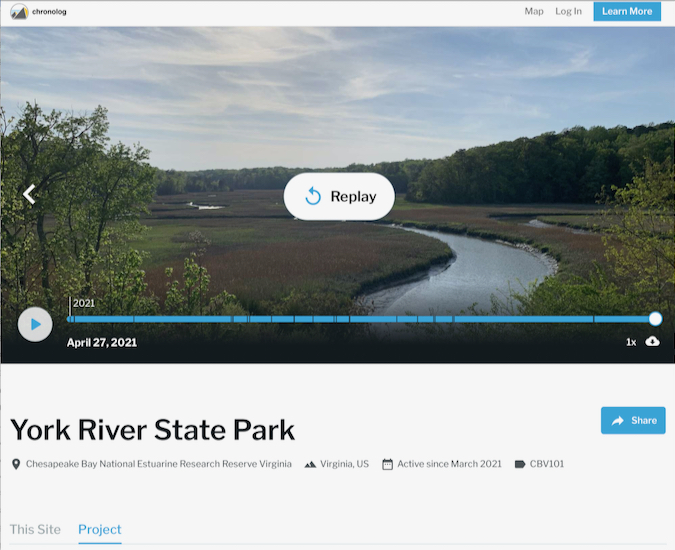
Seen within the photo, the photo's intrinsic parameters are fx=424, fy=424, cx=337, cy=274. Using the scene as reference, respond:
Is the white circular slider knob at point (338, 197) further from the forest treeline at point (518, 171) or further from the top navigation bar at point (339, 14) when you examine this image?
the top navigation bar at point (339, 14)

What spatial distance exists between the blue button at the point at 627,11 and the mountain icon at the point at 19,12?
894cm

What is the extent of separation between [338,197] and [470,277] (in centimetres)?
950

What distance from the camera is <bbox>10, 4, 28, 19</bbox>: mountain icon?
6.62 meters

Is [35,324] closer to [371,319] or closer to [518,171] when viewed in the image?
[371,319]
